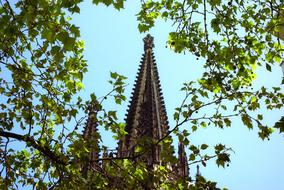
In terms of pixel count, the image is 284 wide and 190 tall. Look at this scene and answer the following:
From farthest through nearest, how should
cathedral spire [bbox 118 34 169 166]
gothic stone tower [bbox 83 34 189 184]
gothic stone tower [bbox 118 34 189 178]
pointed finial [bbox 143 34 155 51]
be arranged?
pointed finial [bbox 143 34 155 51] → cathedral spire [bbox 118 34 169 166] → gothic stone tower [bbox 118 34 189 178] → gothic stone tower [bbox 83 34 189 184]

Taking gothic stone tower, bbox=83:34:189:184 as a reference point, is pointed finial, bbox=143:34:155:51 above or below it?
above

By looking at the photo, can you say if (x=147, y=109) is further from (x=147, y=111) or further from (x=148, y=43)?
(x=148, y=43)

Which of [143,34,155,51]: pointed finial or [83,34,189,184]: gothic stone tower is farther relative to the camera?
[143,34,155,51]: pointed finial

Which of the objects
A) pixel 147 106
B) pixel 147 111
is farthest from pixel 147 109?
pixel 147 106

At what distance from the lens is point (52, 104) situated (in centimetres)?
874

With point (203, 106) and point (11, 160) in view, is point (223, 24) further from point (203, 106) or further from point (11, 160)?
point (11, 160)

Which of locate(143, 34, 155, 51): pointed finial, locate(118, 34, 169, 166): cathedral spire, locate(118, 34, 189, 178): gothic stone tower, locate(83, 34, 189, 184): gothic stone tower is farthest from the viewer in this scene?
locate(143, 34, 155, 51): pointed finial

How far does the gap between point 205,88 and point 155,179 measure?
2.14 meters

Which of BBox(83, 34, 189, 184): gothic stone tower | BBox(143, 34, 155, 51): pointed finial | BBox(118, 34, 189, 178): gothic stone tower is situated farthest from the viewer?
BBox(143, 34, 155, 51): pointed finial

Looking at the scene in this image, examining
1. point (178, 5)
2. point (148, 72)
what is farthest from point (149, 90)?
point (178, 5)

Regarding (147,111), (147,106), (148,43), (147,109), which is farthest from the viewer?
(148,43)

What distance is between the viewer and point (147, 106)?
124ft

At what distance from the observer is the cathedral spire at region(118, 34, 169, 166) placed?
1299 inches

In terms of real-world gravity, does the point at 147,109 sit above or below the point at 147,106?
below
